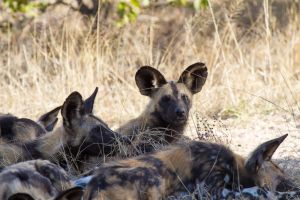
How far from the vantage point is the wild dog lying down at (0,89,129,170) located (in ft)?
17.5

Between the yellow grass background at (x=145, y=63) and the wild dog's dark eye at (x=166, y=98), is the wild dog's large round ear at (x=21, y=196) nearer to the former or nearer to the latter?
the wild dog's dark eye at (x=166, y=98)

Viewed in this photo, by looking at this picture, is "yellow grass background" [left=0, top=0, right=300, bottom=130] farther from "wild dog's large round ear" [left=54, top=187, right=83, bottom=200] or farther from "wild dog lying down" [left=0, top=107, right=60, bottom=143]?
"wild dog's large round ear" [left=54, top=187, right=83, bottom=200]

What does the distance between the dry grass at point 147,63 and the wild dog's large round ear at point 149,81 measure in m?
0.57

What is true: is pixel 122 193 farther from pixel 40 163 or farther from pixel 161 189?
pixel 40 163

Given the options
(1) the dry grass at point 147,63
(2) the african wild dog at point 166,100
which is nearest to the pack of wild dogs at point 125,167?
(2) the african wild dog at point 166,100

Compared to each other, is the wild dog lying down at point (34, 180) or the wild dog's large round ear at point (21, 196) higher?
the wild dog's large round ear at point (21, 196)

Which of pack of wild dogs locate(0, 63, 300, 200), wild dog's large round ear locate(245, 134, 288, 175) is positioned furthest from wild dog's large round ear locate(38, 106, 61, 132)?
wild dog's large round ear locate(245, 134, 288, 175)

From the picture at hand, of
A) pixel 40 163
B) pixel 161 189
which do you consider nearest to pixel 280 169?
pixel 161 189

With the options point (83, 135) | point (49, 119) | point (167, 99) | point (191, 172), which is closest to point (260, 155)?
point (191, 172)

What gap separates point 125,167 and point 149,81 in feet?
7.07

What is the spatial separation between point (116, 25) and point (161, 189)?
615 centimetres

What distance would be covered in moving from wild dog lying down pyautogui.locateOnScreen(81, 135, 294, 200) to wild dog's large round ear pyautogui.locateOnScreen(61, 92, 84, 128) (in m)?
0.98

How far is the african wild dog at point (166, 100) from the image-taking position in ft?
19.9

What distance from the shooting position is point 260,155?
14.7 ft
